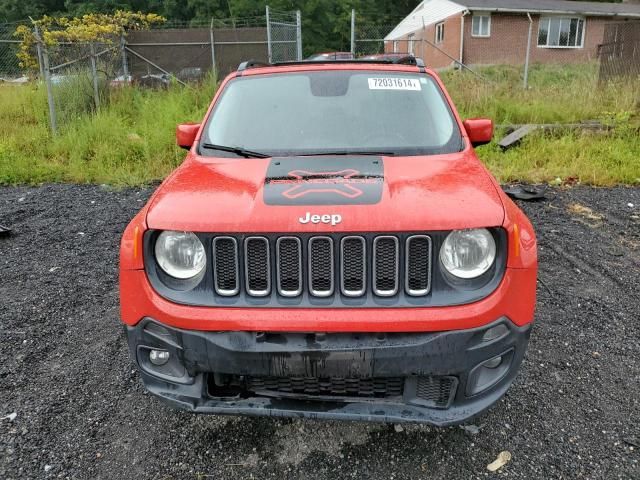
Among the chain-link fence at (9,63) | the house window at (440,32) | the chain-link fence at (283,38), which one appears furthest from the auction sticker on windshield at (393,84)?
the house window at (440,32)

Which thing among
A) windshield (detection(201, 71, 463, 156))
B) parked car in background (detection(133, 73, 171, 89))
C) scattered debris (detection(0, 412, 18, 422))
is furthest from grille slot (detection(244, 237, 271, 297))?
parked car in background (detection(133, 73, 171, 89))

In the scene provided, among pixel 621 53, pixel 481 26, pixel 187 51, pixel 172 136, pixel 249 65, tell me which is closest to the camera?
pixel 249 65

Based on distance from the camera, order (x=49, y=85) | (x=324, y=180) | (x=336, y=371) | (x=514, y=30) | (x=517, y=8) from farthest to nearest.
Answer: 1. (x=514, y=30)
2. (x=517, y=8)
3. (x=49, y=85)
4. (x=324, y=180)
5. (x=336, y=371)

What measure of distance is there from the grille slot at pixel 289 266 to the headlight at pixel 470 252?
63 cm

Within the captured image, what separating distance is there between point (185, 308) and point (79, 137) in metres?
8.03

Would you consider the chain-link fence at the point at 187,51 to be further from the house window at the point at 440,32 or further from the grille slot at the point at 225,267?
the house window at the point at 440,32

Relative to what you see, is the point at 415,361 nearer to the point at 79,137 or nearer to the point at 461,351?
the point at 461,351

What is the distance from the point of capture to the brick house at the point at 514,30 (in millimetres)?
27906

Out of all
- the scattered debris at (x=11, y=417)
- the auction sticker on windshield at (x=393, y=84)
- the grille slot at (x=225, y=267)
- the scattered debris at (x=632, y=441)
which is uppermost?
the auction sticker on windshield at (x=393, y=84)

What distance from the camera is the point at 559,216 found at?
6211 millimetres

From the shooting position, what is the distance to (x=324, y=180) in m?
2.46

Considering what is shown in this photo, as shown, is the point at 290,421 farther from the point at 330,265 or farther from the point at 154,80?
the point at 154,80

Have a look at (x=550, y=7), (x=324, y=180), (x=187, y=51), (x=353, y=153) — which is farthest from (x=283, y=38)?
(x=550, y=7)

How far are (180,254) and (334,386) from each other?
891 millimetres
